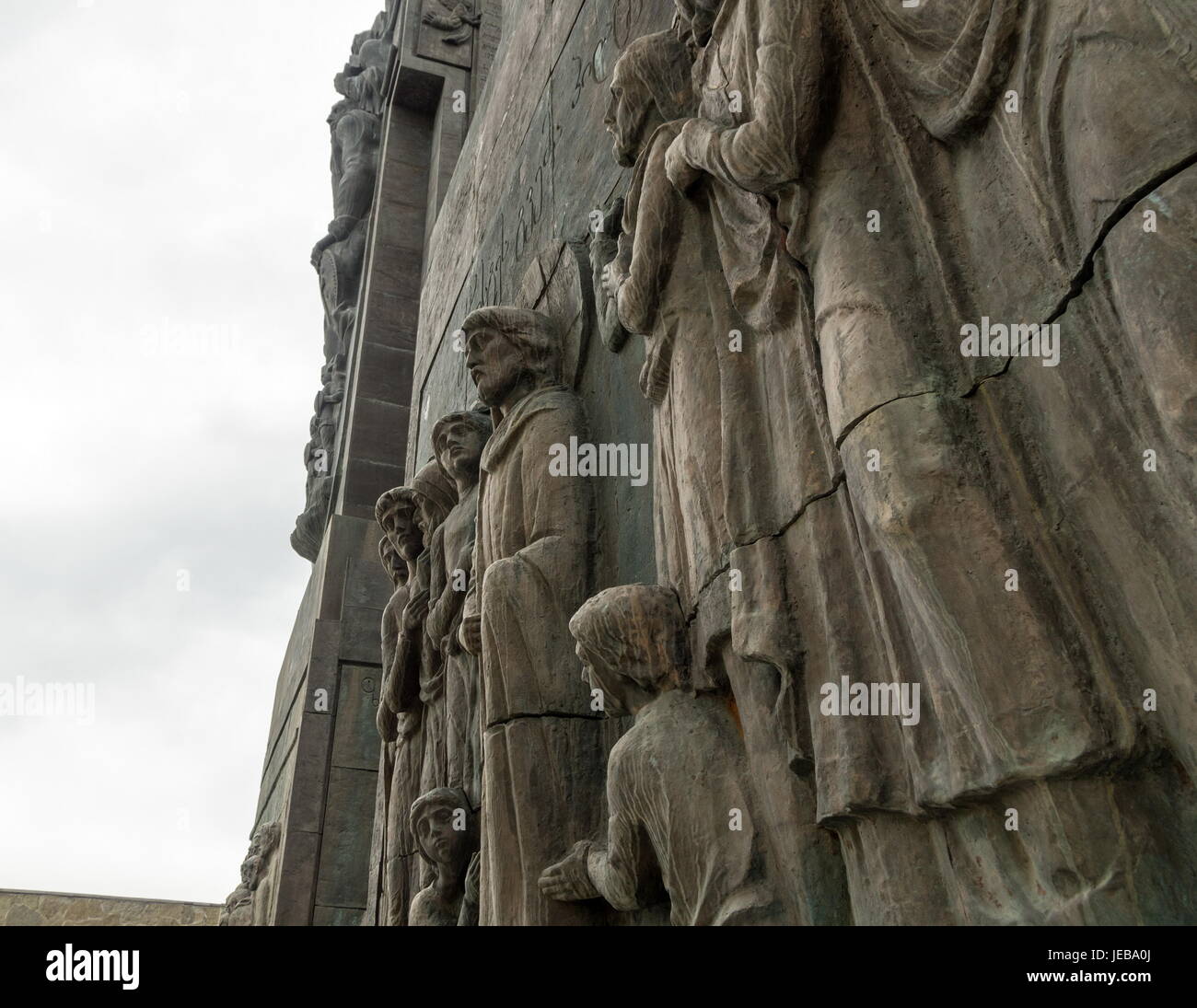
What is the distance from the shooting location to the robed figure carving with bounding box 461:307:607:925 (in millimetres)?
3291

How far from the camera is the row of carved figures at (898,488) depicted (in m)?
1.49

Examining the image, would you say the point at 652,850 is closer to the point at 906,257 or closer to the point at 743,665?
the point at 743,665

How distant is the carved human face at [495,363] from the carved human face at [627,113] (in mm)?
1202

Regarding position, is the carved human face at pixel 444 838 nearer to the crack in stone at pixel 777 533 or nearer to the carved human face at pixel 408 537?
the carved human face at pixel 408 537

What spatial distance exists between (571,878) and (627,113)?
2393mm

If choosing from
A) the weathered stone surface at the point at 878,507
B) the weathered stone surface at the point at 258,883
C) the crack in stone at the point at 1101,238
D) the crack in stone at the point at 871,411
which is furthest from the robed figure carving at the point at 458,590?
the weathered stone surface at the point at 258,883

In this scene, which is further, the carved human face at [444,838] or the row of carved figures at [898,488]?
the carved human face at [444,838]

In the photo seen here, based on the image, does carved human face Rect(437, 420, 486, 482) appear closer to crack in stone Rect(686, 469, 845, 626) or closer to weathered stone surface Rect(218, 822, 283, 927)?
crack in stone Rect(686, 469, 845, 626)

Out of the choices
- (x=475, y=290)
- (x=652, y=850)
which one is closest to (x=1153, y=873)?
(x=652, y=850)

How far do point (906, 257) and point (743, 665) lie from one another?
0.96 meters

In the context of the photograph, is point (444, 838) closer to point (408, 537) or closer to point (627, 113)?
point (408, 537)

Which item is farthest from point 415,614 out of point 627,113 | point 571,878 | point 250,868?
point 250,868

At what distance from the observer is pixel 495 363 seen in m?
4.35

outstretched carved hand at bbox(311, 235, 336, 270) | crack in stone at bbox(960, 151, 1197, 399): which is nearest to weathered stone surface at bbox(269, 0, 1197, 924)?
crack in stone at bbox(960, 151, 1197, 399)
